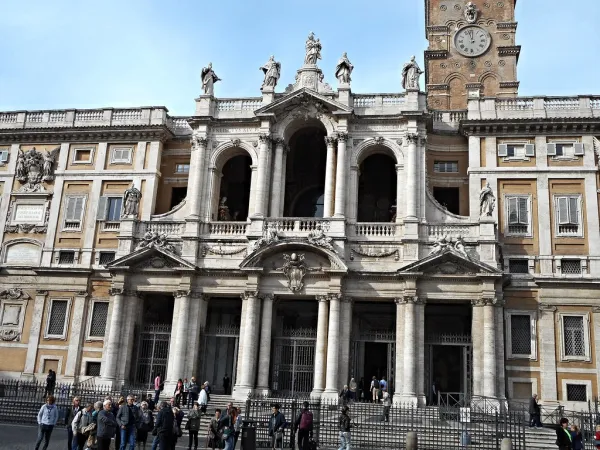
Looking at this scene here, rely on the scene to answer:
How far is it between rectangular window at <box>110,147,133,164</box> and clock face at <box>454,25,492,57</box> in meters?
24.4

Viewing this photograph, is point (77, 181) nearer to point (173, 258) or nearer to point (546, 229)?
A: point (173, 258)

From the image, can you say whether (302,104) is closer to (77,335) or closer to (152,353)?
(152,353)

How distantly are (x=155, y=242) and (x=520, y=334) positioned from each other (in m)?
17.0

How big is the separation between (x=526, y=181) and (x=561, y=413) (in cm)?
1118

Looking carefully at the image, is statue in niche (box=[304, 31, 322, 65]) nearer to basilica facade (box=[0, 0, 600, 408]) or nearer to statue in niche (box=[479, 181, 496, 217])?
basilica facade (box=[0, 0, 600, 408])

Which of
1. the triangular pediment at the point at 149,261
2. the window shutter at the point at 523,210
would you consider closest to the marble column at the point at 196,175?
the triangular pediment at the point at 149,261

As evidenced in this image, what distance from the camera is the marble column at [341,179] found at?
31.1m

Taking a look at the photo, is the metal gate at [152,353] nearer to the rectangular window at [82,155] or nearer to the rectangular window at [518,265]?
the rectangular window at [82,155]

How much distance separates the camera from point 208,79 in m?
34.6

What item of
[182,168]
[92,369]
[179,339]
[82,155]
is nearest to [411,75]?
[182,168]

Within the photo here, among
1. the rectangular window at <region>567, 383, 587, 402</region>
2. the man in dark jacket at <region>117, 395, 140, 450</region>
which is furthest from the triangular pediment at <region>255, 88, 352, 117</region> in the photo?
the man in dark jacket at <region>117, 395, 140, 450</region>

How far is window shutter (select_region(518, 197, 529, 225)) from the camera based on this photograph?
3139cm

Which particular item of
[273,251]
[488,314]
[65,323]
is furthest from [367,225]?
[65,323]

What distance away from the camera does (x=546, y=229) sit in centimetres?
3102
